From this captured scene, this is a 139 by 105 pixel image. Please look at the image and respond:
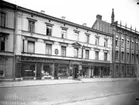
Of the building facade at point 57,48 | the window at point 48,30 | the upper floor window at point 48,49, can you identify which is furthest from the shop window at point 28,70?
the window at point 48,30

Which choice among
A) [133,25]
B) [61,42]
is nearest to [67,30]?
[61,42]

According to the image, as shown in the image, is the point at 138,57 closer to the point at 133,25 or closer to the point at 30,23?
the point at 133,25

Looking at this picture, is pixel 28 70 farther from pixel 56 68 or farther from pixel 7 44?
pixel 7 44

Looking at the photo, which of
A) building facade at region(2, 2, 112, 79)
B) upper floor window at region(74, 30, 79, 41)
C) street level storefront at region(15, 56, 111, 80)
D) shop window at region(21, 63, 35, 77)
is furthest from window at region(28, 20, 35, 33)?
upper floor window at region(74, 30, 79, 41)

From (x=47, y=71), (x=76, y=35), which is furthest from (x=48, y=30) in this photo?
(x=47, y=71)

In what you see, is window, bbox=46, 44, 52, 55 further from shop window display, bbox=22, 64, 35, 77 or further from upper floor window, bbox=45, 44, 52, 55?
shop window display, bbox=22, 64, 35, 77

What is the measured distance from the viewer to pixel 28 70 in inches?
300

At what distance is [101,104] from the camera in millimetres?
4000

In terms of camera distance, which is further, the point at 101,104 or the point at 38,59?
the point at 38,59

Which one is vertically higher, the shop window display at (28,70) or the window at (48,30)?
the window at (48,30)

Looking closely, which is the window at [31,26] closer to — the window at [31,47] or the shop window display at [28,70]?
the window at [31,47]

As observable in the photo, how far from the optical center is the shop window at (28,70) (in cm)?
720

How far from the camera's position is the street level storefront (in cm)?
756

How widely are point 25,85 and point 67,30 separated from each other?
4.21 m
